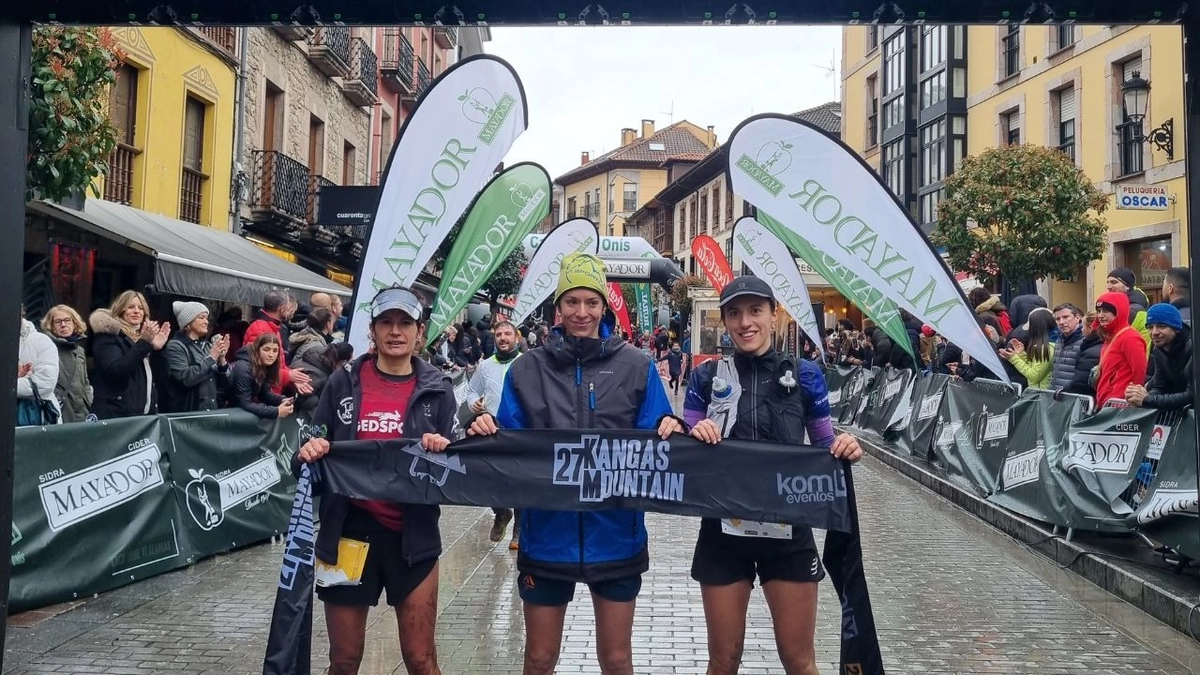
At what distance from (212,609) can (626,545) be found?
3590mm

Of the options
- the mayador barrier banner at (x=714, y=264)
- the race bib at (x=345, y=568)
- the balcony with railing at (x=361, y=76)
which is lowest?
the race bib at (x=345, y=568)

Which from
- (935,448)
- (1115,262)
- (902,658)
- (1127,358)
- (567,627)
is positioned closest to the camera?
(902,658)

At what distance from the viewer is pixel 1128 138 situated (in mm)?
21109

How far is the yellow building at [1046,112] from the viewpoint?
63.9 ft

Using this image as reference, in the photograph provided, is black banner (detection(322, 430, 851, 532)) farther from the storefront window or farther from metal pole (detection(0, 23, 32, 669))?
the storefront window

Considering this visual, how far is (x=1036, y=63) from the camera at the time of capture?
24969mm

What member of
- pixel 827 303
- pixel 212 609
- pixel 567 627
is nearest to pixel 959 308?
pixel 567 627

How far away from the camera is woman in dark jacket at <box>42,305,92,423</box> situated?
7066mm

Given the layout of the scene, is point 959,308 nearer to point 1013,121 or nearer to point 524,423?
point 524,423

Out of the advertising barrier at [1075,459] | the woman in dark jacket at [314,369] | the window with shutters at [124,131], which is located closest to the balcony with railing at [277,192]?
the window with shutters at [124,131]

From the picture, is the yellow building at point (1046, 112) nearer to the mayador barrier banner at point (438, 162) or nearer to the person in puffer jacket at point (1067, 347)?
the person in puffer jacket at point (1067, 347)

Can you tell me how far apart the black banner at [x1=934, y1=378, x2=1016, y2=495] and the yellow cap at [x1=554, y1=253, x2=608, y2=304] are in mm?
6548

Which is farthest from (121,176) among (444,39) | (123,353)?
(444,39)

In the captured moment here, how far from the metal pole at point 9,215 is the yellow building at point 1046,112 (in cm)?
1214
